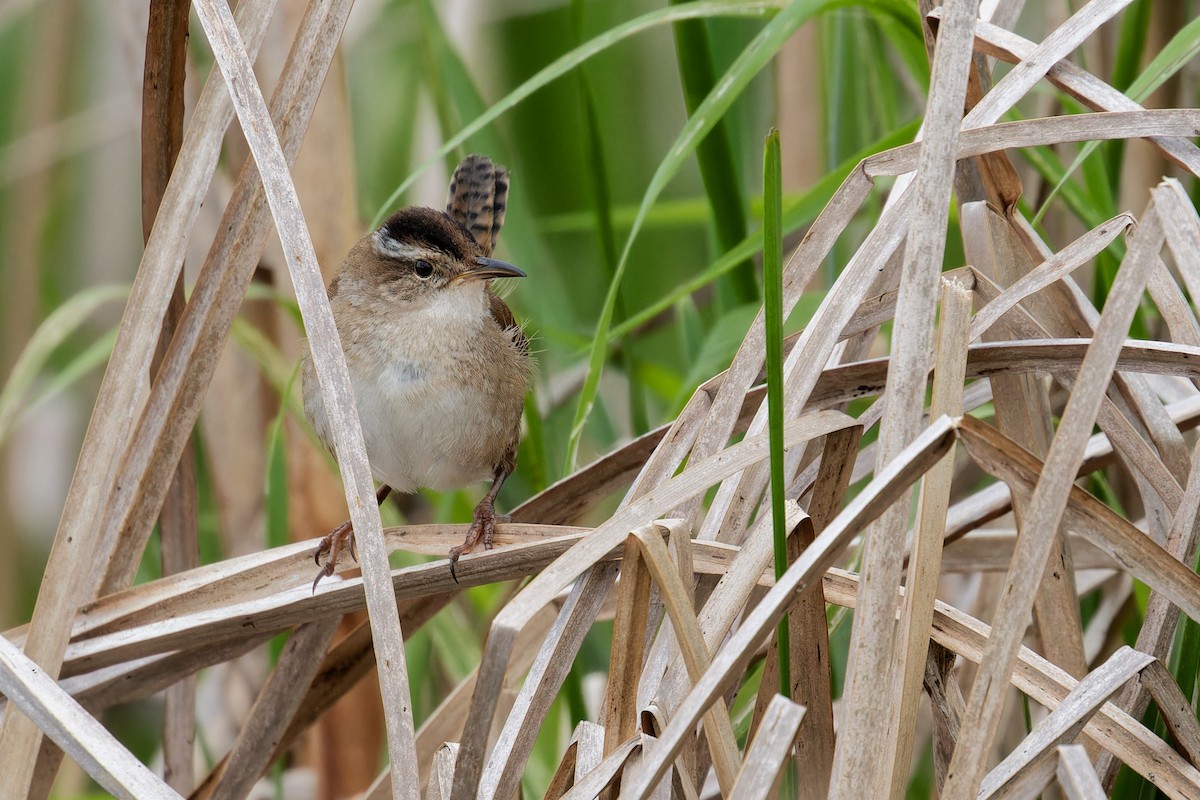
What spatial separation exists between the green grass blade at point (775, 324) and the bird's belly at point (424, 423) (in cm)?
127

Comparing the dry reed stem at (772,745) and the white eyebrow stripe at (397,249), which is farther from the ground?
the white eyebrow stripe at (397,249)

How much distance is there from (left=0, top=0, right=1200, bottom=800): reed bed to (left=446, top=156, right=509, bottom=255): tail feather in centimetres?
55

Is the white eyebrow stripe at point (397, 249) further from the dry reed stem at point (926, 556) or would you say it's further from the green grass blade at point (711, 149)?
the dry reed stem at point (926, 556)

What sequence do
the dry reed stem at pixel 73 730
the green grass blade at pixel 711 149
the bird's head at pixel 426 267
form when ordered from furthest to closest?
the bird's head at pixel 426 267
the green grass blade at pixel 711 149
the dry reed stem at pixel 73 730

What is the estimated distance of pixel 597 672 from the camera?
279 cm

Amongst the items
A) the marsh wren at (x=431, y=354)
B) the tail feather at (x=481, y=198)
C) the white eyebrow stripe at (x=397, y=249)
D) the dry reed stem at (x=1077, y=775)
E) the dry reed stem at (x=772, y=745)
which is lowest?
the dry reed stem at (x=1077, y=775)

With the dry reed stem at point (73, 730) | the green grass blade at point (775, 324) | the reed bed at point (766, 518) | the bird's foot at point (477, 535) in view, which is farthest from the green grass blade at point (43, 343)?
the green grass blade at point (775, 324)

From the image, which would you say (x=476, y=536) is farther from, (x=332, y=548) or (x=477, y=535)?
(x=332, y=548)

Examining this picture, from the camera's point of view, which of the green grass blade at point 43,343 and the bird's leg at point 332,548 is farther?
the green grass blade at point 43,343

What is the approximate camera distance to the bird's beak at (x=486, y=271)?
2.51 metres

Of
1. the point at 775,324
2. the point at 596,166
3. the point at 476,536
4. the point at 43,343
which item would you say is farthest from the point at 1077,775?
the point at 43,343

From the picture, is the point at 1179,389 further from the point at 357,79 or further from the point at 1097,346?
the point at 357,79

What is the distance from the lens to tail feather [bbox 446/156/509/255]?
2725 millimetres

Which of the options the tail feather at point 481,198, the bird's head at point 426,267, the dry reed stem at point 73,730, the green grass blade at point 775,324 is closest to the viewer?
the green grass blade at point 775,324
